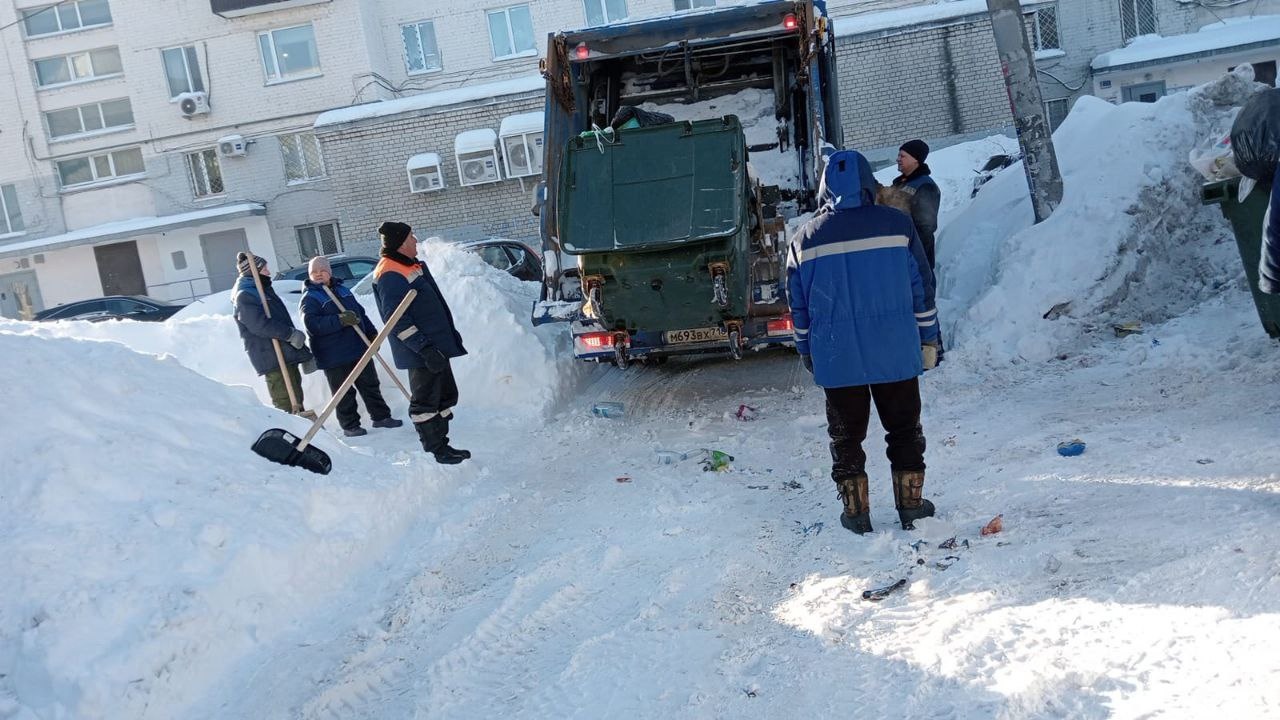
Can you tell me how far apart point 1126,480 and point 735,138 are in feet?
12.1

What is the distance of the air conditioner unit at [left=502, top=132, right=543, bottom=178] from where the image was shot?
80.3ft

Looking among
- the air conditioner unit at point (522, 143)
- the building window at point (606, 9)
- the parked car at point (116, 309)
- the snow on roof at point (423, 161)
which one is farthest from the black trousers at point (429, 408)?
the building window at point (606, 9)

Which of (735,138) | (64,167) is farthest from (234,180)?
(735,138)

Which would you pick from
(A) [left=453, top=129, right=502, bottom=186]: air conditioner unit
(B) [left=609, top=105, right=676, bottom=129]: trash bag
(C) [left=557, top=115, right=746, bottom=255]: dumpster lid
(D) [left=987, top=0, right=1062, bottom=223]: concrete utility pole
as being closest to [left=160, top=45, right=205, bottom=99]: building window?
(A) [left=453, top=129, right=502, bottom=186]: air conditioner unit

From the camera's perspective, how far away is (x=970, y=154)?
65.5 ft

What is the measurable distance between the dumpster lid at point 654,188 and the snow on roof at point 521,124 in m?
17.4

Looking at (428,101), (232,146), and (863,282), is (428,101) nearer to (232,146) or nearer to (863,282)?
(232,146)

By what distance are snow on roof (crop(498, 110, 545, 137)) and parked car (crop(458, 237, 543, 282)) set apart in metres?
10.5

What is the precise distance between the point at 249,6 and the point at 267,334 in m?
23.6

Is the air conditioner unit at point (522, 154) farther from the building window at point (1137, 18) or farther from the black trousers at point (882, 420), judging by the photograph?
the black trousers at point (882, 420)

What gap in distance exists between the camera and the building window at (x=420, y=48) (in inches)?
1133

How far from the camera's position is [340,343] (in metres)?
8.43

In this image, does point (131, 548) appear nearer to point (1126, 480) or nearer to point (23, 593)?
point (23, 593)

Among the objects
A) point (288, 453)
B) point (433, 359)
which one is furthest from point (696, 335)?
point (288, 453)
